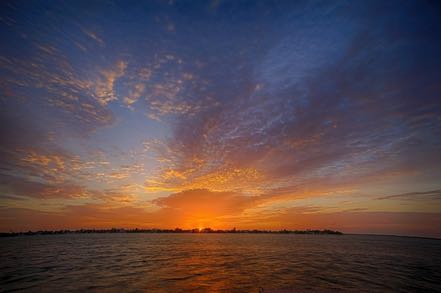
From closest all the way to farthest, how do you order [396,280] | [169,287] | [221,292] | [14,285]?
[221,292] → [169,287] → [14,285] → [396,280]

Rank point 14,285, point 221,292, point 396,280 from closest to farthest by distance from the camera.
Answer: point 221,292
point 14,285
point 396,280

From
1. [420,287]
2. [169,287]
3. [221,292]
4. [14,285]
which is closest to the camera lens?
[221,292]

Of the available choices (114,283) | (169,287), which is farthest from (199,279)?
(114,283)

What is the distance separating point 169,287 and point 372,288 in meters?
18.0

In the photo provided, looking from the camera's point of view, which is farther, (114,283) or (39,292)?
(114,283)

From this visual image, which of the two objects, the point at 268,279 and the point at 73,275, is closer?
the point at 268,279

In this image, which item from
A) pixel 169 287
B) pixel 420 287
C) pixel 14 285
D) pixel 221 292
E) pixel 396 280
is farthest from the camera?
pixel 396 280

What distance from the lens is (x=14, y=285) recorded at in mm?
20875

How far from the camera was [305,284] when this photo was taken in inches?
827

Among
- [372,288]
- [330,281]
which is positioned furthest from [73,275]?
[372,288]

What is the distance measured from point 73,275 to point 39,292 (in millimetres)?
7649

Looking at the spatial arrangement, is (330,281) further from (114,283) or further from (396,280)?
Result: (114,283)

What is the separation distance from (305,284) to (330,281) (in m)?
3.69

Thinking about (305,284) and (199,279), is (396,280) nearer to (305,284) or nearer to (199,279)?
(305,284)
